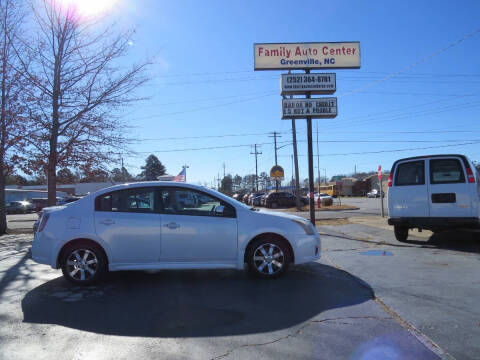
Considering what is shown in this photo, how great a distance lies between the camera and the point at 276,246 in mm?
5957

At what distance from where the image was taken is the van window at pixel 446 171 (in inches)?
337

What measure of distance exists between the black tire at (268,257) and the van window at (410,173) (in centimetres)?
467

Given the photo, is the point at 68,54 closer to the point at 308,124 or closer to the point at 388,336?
the point at 308,124

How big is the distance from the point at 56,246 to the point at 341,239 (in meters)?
7.72

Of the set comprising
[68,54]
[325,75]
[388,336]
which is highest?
[68,54]

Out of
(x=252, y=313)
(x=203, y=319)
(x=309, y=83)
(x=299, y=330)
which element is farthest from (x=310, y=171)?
(x=299, y=330)

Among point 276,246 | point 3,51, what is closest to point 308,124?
point 276,246

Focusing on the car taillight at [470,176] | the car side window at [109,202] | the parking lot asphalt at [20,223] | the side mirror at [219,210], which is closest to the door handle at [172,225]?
the side mirror at [219,210]

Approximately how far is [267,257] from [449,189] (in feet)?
16.8

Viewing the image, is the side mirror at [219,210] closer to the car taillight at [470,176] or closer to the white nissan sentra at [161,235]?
the white nissan sentra at [161,235]

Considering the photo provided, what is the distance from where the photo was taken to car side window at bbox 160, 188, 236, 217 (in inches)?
233

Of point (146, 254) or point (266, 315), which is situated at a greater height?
point (146, 254)

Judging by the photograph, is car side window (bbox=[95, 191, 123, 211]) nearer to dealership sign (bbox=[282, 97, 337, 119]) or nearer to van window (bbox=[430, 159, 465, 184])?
van window (bbox=[430, 159, 465, 184])

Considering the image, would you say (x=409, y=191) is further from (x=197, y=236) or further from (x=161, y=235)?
→ (x=161, y=235)
